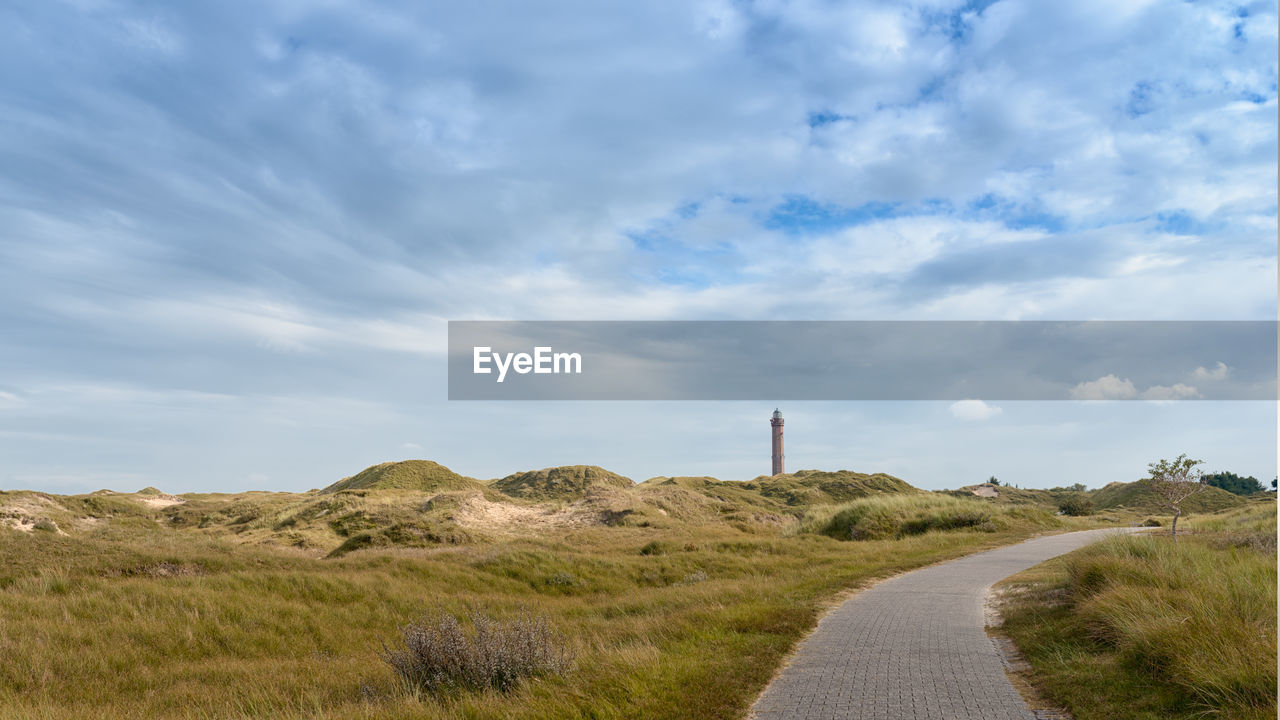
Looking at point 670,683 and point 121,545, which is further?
point 121,545

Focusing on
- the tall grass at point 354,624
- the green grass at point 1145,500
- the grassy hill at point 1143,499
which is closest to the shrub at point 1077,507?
the green grass at point 1145,500

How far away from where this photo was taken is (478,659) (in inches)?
300

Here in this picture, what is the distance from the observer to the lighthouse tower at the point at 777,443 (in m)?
99.6

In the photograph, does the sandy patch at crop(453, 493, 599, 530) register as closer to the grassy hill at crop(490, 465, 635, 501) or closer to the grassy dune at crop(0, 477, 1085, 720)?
the grassy dune at crop(0, 477, 1085, 720)

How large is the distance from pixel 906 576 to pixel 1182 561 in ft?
21.2

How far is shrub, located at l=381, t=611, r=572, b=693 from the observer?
24.6 feet

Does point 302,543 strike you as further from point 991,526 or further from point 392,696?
point 991,526

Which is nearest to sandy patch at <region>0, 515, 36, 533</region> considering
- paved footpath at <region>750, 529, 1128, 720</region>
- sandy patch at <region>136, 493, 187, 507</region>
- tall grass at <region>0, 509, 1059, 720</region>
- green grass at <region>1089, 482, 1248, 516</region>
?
tall grass at <region>0, 509, 1059, 720</region>

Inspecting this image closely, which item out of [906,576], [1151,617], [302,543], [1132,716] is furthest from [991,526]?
[302,543]

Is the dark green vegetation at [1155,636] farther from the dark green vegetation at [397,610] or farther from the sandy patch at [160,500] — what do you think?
the sandy patch at [160,500]

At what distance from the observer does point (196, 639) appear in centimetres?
1188

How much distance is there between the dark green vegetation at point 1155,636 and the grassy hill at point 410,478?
56085 mm

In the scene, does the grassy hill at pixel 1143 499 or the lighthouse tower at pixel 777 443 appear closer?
the grassy hill at pixel 1143 499

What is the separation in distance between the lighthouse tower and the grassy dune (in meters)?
71.0
